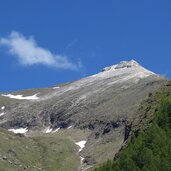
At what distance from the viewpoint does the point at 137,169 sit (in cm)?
9175

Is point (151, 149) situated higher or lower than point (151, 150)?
higher

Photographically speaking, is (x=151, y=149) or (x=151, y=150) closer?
(x=151, y=150)

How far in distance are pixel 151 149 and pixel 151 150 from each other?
1571 mm

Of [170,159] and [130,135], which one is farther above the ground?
[130,135]

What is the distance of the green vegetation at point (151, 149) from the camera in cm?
9031

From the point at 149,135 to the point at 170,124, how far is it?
462 centimetres

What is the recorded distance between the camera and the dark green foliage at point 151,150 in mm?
90250

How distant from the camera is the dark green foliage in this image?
90250mm

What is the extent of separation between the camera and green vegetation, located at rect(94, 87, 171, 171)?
A: 90.3 metres

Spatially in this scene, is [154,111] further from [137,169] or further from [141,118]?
[137,169]

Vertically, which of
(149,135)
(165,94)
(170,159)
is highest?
(165,94)

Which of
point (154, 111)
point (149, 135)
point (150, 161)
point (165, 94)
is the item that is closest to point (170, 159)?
point (150, 161)

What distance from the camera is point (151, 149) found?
96.1 meters

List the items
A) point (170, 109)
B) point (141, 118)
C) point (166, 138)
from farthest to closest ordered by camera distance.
→ 1. point (141, 118)
2. point (170, 109)
3. point (166, 138)
